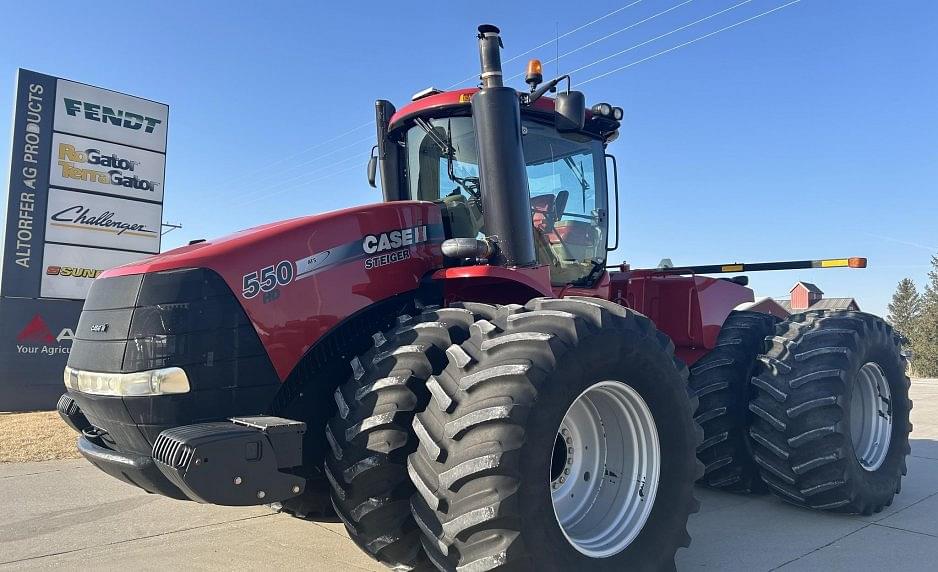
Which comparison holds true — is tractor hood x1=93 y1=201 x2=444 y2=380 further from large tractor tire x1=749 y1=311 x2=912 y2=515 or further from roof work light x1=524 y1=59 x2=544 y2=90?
large tractor tire x1=749 y1=311 x2=912 y2=515

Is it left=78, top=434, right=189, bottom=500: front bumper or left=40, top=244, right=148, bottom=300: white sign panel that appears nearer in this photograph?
left=78, top=434, right=189, bottom=500: front bumper

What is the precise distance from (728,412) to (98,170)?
1241 cm

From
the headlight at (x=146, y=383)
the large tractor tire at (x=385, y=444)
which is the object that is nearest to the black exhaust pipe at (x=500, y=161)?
the large tractor tire at (x=385, y=444)

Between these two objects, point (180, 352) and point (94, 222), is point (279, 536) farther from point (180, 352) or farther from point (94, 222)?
point (94, 222)

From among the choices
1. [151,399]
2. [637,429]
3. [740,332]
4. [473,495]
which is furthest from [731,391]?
[151,399]

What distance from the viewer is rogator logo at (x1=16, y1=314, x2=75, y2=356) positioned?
11797 mm

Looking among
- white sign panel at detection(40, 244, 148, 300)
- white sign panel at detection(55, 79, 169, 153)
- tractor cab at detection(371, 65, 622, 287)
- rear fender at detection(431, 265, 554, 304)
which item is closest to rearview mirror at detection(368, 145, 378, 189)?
tractor cab at detection(371, 65, 622, 287)

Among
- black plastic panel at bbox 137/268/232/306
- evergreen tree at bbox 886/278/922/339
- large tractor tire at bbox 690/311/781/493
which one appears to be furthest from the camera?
evergreen tree at bbox 886/278/922/339

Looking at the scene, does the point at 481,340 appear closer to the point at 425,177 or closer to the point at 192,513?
the point at 425,177

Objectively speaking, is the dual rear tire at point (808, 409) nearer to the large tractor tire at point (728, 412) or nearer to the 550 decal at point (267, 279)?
the large tractor tire at point (728, 412)

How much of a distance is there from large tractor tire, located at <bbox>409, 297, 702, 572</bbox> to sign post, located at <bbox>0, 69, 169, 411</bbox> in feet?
36.4

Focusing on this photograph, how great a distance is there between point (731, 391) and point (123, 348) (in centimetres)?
428

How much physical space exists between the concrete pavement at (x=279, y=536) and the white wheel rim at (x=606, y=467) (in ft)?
2.07

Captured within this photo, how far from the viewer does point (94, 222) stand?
42.9 feet
